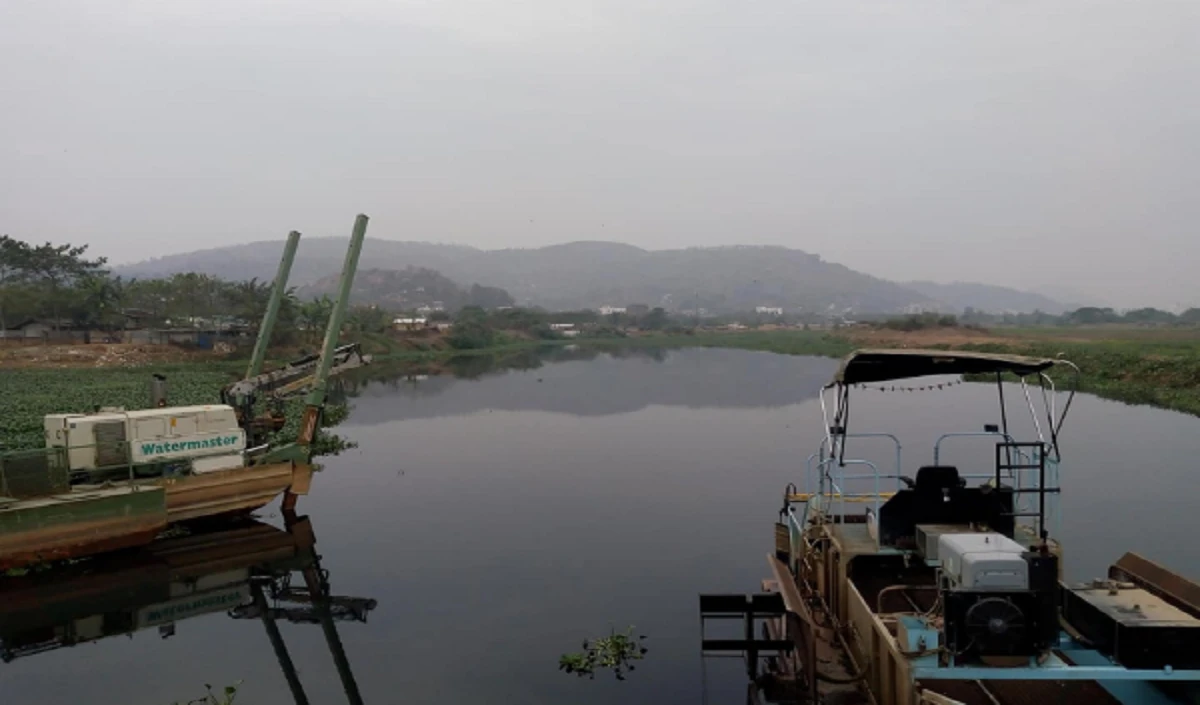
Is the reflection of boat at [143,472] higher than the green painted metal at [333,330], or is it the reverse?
the green painted metal at [333,330]

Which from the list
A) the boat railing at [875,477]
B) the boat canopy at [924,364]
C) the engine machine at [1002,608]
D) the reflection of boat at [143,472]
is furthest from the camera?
the reflection of boat at [143,472]

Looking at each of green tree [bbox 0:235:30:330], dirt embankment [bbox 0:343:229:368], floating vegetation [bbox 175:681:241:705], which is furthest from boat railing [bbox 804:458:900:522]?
green tree [bbox 0:235:30:330]

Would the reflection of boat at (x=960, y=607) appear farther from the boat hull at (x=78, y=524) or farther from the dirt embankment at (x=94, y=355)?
the dirt embankment at (x=94, y=355)

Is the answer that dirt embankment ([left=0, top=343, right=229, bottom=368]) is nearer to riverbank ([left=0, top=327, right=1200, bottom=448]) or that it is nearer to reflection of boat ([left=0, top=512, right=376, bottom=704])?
riverbank ([left=0, top=327, right=1200, bottom=448])

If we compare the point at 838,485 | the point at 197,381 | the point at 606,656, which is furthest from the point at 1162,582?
the point at 197,381

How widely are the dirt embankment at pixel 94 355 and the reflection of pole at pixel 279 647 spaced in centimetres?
4691

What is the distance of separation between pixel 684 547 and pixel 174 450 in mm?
10736

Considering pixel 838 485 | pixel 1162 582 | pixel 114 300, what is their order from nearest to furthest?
pixel 1162 582, pixel 838 485, pixel 114 300

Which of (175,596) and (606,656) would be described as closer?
(606,656)

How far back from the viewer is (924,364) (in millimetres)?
8781

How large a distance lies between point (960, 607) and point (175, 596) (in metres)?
13.3

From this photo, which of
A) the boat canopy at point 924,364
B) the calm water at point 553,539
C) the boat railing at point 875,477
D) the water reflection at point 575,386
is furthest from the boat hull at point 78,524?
the water reflection at point 575,386

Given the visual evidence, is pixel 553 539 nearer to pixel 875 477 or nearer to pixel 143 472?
pixel 143 472

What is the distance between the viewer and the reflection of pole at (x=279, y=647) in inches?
413
